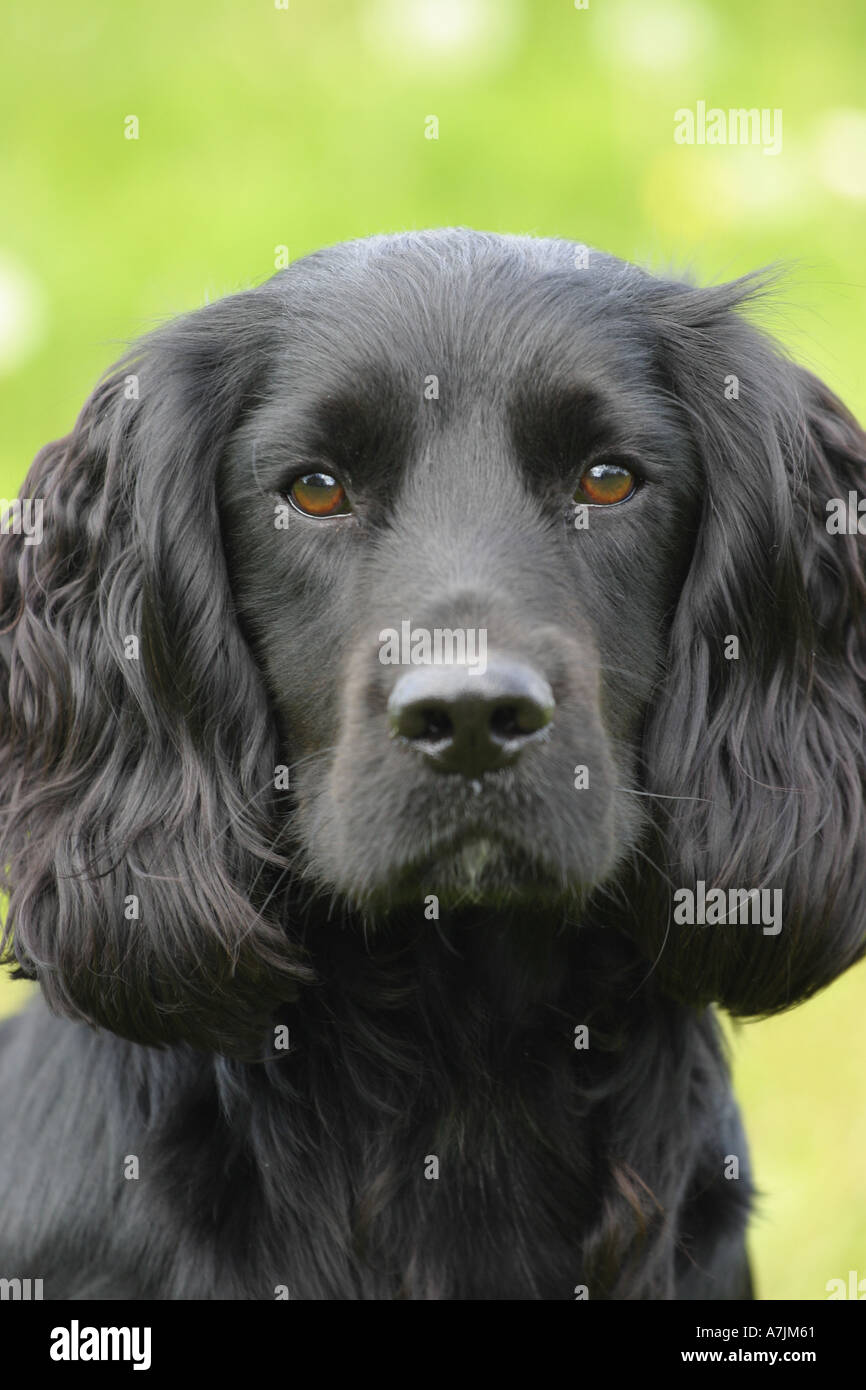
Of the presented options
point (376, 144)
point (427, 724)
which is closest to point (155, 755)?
point (427, 724)

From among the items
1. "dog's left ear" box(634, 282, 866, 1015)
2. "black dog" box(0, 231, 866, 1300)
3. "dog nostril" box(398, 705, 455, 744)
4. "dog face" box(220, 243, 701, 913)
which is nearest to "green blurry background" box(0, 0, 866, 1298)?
"dog's left ear" box(634, 282, 866, 1015)

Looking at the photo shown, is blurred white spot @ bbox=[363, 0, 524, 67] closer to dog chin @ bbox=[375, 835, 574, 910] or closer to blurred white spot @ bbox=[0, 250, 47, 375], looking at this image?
blurred white spot @ bbox=[0, 250, 47, 375]

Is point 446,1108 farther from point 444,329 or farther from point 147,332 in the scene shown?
point 147,332

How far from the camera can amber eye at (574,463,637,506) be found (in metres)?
3.49

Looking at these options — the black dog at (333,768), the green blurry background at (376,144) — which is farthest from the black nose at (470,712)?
the green blurry background at (376,144)

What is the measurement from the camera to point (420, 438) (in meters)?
3.39

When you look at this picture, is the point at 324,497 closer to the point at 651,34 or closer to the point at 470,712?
the point at 470,712

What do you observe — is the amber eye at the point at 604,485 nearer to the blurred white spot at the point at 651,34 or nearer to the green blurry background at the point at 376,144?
the green blurry background at the point at 376,144

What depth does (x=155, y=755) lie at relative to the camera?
11.6 feet

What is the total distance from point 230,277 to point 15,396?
1.24 meters

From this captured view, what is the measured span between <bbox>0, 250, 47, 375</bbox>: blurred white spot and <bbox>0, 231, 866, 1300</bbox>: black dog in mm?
5095

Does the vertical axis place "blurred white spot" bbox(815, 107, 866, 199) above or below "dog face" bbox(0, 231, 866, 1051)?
above
